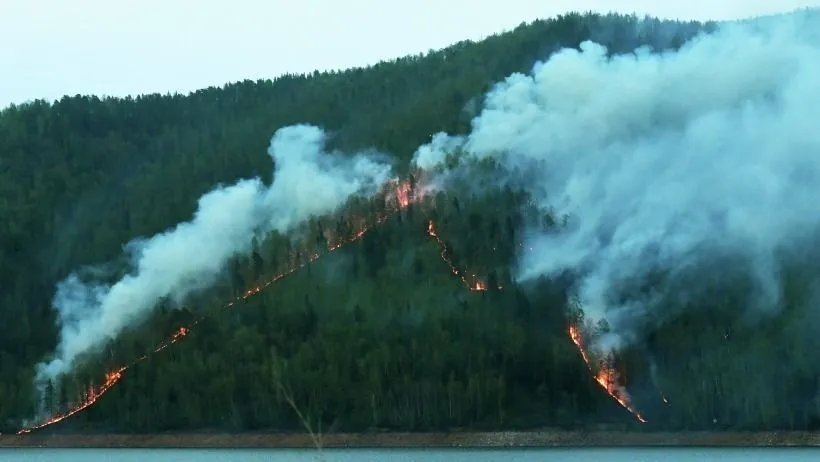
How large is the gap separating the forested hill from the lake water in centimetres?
532

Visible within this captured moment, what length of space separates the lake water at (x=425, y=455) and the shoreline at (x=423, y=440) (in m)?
1.80

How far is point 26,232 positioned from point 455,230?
62.6 metres

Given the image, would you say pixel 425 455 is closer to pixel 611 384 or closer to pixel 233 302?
pixel 611 384

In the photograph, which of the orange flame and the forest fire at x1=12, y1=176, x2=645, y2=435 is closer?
the forest fire at x1=12, y1=176, x2=645, y2=435

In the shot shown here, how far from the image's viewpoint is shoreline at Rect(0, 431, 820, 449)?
104 m

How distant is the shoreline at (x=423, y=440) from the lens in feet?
342

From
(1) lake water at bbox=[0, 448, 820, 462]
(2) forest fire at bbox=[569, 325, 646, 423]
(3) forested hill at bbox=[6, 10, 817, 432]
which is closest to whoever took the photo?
(1) lake water at bbox=[0, 448, 820, 462]

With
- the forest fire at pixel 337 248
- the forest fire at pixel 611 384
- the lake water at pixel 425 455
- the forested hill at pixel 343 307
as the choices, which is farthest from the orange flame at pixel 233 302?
the forest fire at pixel 611 384

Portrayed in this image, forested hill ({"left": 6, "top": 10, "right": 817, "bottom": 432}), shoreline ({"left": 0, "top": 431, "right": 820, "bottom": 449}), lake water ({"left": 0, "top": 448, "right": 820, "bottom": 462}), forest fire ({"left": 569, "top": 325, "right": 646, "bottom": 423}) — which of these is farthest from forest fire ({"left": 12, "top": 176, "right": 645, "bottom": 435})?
lake water ({"left": 0, "top": 448, "right": 820, "bottom": 462})

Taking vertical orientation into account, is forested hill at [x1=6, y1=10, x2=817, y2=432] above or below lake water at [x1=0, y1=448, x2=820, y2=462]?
above

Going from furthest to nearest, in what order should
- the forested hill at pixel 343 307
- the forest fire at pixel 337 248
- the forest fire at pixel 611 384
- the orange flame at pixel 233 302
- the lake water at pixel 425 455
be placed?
the orange flame at pixel 233 302 → the forested hill at pixel 343 307 → the forest fire at pixel 337 248 → the forest fire at pixel 611 384 → the lake water at pixel 425 455

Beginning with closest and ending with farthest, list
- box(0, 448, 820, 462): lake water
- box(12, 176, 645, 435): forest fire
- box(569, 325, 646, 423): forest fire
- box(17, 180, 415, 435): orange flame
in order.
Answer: box(0, 448, 820, 462): lake water < box(569, 325, 646, 423): forest fire < box(12, 176, 645, 435): forest fire < box(17, 180, 415, 435): orange flame

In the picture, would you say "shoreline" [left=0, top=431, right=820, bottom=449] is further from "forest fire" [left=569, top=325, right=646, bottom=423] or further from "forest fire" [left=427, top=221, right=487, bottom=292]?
"forest fire" [left=427, top=221, right=487, bottom=292]

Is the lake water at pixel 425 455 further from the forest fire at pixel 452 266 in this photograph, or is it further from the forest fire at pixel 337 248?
the forest fire at pixel 452 266
